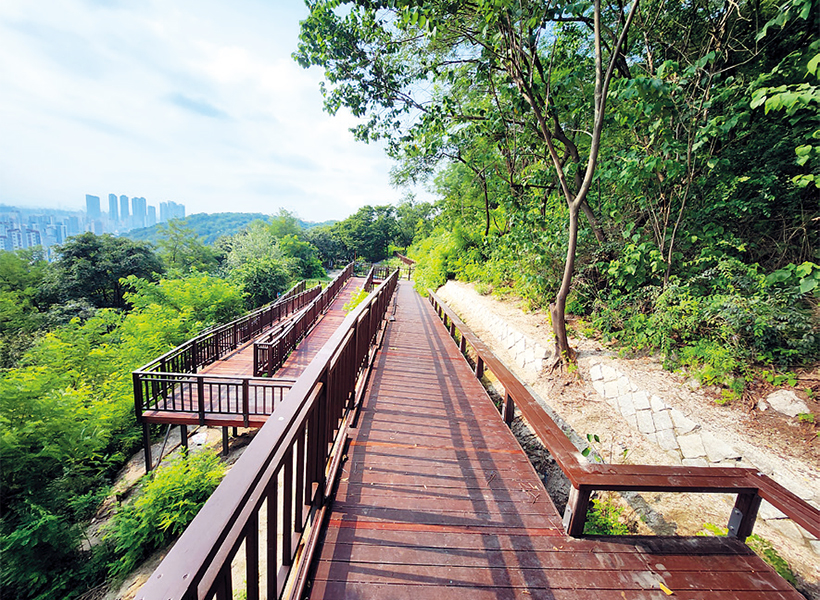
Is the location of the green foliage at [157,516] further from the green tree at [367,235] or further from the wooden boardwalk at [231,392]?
the green tree at [367,235]

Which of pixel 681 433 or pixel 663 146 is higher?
pixel 663 146

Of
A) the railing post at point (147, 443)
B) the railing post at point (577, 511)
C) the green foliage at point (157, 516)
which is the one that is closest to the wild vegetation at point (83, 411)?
the green foliage at point (157, 516)

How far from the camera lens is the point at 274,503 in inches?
50.2

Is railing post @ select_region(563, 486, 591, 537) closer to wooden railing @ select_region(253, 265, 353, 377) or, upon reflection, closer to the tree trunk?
the tree trunk

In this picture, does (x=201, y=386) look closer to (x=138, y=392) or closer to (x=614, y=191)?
(x=138, y=392)

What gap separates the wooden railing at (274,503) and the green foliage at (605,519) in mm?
2299

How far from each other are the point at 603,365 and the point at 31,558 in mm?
8780

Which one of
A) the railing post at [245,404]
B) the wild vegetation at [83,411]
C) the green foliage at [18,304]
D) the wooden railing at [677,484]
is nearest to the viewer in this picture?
the wooden railing at [677,484]

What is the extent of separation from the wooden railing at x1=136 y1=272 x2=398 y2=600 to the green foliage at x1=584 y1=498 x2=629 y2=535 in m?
2.30

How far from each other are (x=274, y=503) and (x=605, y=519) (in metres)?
3.04

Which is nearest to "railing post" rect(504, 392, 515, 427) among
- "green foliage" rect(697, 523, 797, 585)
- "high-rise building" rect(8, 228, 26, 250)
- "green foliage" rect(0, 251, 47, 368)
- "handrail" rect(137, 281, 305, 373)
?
"green foliage" rect(697, 523, 797, 585)

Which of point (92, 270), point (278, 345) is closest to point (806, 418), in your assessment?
point (278, 345)

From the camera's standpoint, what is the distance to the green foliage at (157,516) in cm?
460

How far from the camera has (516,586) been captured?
1.69 metres
